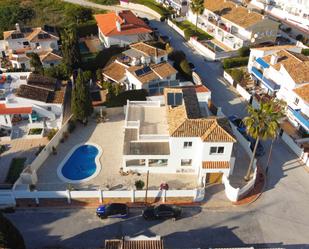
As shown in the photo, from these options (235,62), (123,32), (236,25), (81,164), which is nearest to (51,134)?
(81,164)

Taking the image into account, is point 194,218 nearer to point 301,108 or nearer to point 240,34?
point 301,108

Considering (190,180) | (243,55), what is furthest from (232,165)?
(243,55)

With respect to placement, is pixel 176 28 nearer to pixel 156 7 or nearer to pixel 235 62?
pixel 156 7

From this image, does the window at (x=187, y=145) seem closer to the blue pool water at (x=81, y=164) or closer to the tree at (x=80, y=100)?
the blue pool water at (x=81, y=164)

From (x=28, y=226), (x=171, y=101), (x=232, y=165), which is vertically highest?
(x=171, y=101)

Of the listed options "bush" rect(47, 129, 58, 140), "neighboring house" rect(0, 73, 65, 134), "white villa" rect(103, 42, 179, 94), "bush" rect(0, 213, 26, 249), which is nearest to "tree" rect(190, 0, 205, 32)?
"white villa" rect(103, 42, 179, 94)
